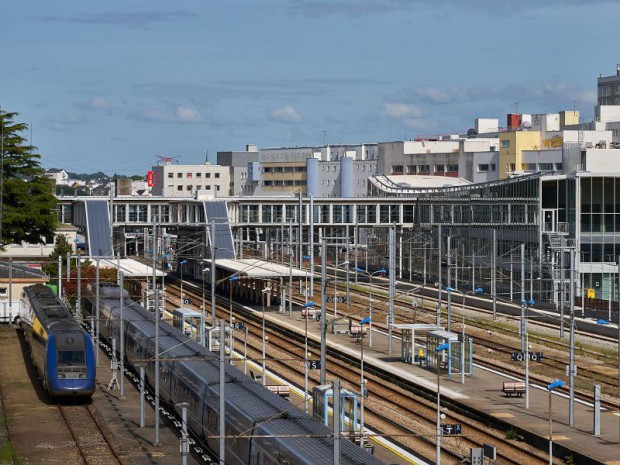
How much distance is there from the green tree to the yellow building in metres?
56.2

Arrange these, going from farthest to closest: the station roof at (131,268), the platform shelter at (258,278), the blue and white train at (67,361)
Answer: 1. the station roof at (131,268)
2. the platform shelter at (258,278)
3. the blue and white train at (67,361)

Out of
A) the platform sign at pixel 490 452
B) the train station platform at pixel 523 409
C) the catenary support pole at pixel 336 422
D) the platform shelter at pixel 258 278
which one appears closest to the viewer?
the catenary support pole at pixel 336 422

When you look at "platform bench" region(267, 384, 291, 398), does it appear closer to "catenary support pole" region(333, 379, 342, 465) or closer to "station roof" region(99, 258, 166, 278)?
"catenary support pole" region(333, 379, 342, 465)

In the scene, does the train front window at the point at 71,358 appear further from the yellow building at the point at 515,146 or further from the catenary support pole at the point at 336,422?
the yellow building at the point at 515,146

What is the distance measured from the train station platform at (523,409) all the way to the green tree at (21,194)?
34776 millimetres

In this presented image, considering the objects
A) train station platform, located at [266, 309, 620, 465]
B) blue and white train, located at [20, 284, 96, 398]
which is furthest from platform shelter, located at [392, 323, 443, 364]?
blue and white train, located at [20, 284, 96, 398]

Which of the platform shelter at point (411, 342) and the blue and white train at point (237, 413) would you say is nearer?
the blue and white train at point (237, 413)

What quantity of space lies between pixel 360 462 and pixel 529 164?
337 feet

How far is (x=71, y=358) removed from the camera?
130 feet

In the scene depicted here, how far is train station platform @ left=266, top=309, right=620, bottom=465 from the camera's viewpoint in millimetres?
32597

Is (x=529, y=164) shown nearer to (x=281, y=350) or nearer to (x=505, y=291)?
(x=505, y=291)

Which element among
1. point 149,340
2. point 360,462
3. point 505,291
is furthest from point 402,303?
point 360,462

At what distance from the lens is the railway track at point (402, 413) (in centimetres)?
3272

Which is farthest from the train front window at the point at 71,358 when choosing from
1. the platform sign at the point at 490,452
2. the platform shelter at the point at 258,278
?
the platform shelter at the point at 258,278
